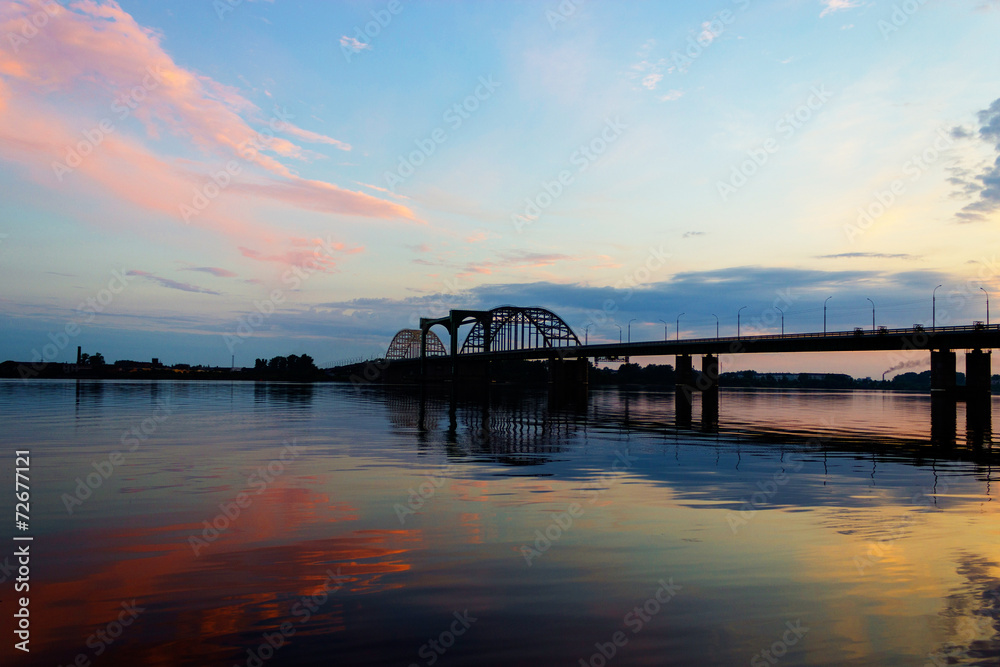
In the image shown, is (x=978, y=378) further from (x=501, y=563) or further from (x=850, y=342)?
(x=501, y=563)

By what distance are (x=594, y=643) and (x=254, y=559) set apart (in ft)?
20.3

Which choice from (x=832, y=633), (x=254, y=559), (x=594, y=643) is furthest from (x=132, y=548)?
(x=832, y=633)

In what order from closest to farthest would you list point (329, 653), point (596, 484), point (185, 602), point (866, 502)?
point (329, 653) < point (185, 602) < point (866, 502) < point (596, 484)

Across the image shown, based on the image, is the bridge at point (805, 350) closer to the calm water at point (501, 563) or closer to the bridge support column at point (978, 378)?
the bridge support column at point (978, 378)

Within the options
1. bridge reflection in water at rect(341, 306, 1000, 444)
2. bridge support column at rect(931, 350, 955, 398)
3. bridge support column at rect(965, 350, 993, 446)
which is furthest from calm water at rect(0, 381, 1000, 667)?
bridge support column at rect(931, 350, 955, 398)

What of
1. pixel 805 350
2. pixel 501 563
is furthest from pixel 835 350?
pixel 501 563

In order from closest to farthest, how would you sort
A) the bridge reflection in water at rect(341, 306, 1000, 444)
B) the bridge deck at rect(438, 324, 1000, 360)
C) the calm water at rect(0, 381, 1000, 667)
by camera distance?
1. the calm water at rect(0, 381, 1000, 667)
2. the bridge reflection in water at rect(341, 306, 1000, 444)
3. the bridge deck at rect(438, 324, 1000, 360)

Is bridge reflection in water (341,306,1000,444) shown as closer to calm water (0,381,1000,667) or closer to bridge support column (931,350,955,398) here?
bridge support column (931,350,955,398)

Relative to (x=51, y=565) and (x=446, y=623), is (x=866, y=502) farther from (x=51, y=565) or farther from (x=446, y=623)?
(x=51, y=565)

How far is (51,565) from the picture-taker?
33.2 ft

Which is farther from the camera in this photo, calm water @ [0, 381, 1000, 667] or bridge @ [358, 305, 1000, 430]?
bridge @ [358, 305, 1000, 430]

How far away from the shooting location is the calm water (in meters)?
7.29

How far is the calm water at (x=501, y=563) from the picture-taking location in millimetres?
7289

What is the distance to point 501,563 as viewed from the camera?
10609mm
